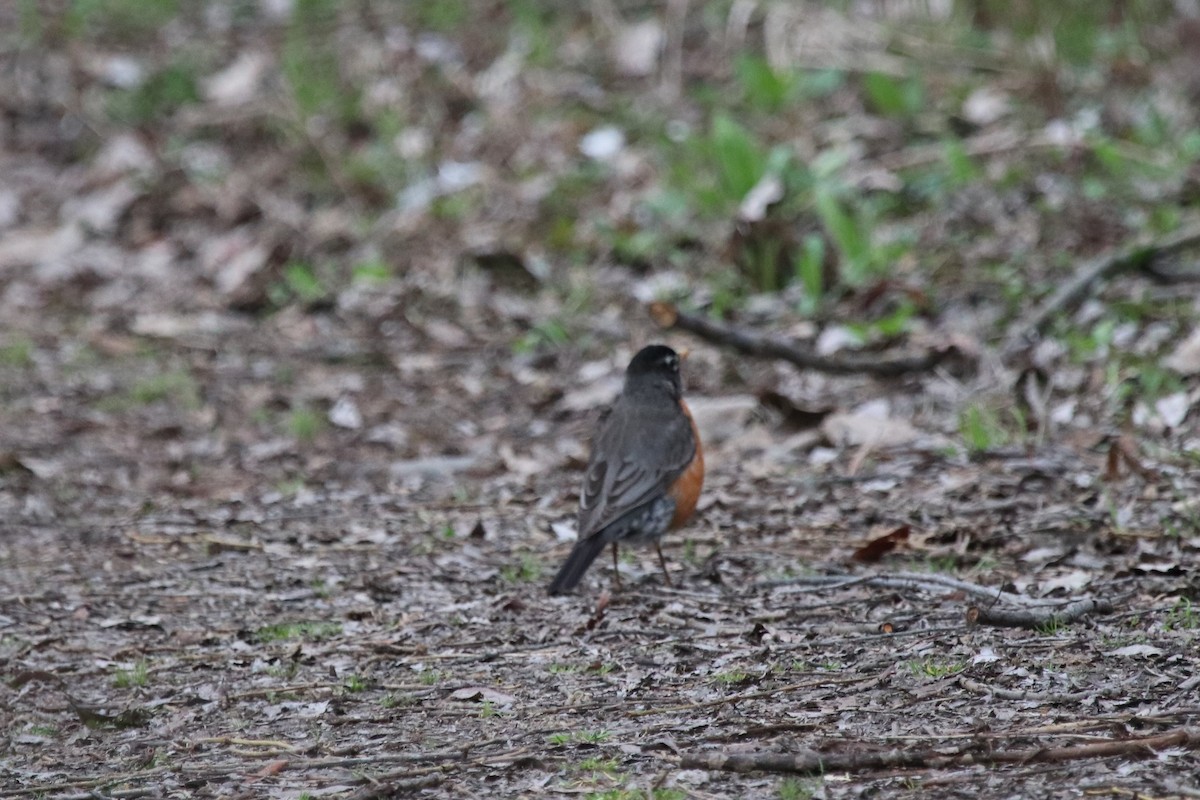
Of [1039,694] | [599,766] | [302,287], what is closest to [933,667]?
[1039,694]

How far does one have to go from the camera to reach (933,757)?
3.11m

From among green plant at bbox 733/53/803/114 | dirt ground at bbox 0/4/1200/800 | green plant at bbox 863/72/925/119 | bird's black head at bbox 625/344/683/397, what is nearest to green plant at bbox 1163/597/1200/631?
dirt ground at bbox 0/4/1200/800

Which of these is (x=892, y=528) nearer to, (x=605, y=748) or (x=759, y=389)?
(x=759, y=389)

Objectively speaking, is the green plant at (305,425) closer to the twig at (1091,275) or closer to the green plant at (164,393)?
the green plant at (164,393)

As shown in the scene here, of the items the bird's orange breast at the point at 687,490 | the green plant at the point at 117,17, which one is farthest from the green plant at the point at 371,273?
the green plant at the point at 117,17

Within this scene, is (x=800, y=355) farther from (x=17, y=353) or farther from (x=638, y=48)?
(x=638, y=48)

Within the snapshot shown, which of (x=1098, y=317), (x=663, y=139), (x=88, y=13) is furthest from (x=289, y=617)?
(x=88, y=13)

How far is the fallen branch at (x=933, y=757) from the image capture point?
9.98ft

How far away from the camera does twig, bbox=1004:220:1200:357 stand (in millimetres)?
6512

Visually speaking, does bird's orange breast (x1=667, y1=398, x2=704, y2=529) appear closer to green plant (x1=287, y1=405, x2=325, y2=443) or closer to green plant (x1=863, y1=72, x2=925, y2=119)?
green plant (x1=287, y1=405, x2=325, y2=443)

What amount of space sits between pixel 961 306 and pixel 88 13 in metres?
8.30

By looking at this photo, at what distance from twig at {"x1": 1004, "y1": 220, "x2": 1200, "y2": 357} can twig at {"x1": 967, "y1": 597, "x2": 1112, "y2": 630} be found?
105 inches

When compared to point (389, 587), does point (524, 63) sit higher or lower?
higher

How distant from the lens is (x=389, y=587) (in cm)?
487
